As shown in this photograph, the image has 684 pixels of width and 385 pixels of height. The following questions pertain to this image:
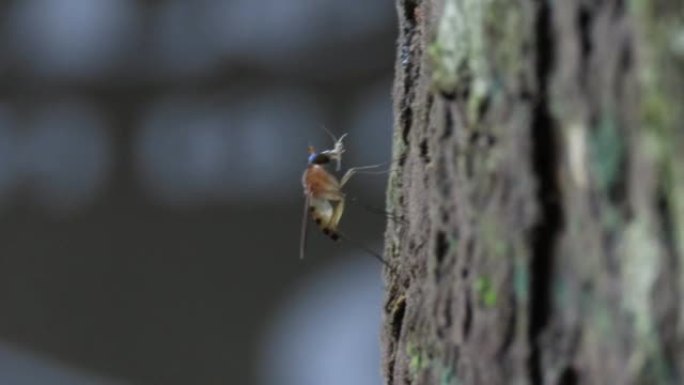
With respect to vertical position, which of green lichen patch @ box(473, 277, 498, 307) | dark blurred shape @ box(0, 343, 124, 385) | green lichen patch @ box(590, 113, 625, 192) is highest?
green lichen patch @ box(590, 113, 625, 192)

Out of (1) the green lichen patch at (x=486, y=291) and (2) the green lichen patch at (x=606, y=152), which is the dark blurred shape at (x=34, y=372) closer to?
(1) the green lichen patch at (x=486, y=291)

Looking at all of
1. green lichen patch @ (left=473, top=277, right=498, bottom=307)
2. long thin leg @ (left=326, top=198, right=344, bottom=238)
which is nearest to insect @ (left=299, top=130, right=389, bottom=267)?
long thin leg @ (left=326, top=198, right=344, bottom=238)

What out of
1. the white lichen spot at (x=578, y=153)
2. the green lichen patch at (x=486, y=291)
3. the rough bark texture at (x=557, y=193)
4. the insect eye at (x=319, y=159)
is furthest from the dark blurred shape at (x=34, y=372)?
the white lichen spot at (x=578, y=153)

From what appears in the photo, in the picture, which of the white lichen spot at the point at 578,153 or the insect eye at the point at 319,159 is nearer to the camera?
the white lichen spot at the point at 578,153

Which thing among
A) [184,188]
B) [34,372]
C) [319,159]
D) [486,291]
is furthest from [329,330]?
[486,291]

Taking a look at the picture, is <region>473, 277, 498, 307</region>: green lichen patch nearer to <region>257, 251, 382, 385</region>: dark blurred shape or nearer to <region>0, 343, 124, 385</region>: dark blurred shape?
<region>257, 251, 382, 385</region>: dark blurred shape

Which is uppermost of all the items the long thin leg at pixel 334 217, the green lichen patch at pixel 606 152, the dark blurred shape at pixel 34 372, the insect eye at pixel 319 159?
the insect eye at pixel 319 159
